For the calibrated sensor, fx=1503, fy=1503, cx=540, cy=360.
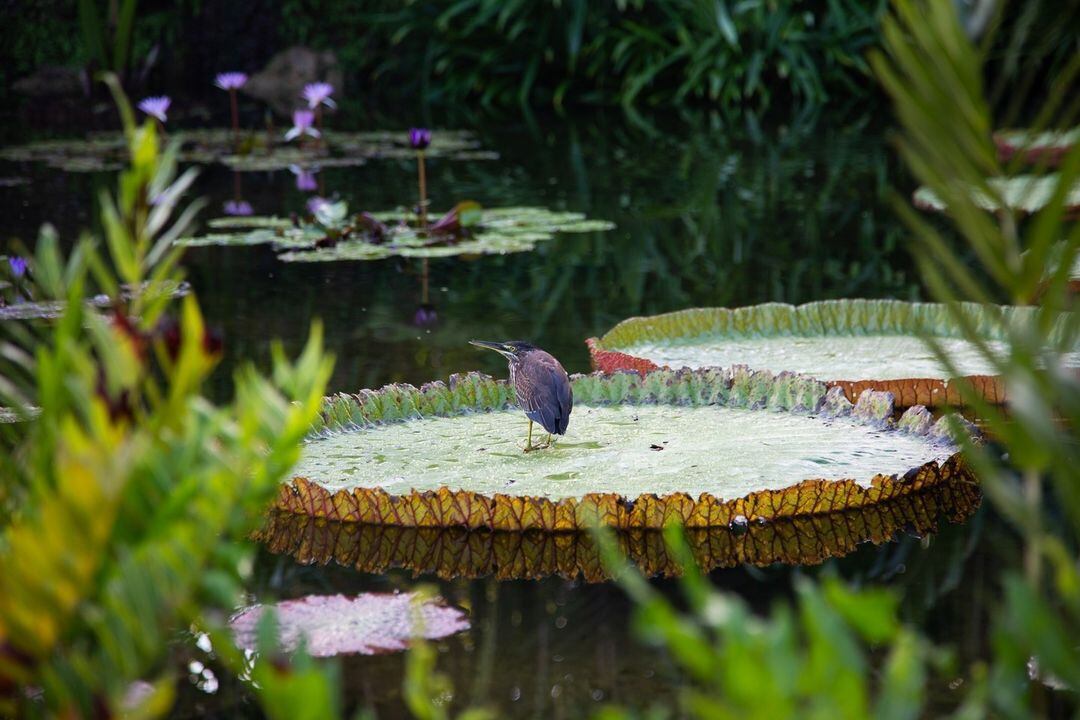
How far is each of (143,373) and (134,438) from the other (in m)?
0.20

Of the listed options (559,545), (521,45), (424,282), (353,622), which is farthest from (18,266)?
(521,45)

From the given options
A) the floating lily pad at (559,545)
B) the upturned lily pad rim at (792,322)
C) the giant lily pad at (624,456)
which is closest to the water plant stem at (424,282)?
the upturned lily pad rim at (792,322)

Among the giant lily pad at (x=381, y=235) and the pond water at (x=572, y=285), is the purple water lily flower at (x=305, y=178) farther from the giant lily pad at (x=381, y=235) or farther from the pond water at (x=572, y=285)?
the giant lily pad at (x=381, y=235)

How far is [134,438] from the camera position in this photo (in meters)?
1.13

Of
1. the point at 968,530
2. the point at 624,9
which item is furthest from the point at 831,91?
the point at 968,530

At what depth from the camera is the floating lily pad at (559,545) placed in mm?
2744

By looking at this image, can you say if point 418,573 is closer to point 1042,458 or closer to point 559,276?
point 1042,458

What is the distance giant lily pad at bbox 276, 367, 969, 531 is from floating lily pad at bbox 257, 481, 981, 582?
4cm

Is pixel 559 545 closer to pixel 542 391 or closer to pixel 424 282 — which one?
pixel 542 391

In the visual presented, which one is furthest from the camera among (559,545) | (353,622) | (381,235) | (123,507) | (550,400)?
(381,235)

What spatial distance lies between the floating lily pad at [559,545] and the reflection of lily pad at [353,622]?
186 millimetres

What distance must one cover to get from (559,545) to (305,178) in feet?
19.3

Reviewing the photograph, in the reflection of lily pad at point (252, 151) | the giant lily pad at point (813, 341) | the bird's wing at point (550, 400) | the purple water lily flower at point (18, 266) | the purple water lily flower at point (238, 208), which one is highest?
the bird's wing at point (550, 400)

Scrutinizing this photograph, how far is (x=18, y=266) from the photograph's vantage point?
4879 mm
